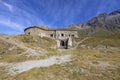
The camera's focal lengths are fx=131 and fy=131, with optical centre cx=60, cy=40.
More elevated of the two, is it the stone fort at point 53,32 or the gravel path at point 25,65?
the stone fort at point 53,32

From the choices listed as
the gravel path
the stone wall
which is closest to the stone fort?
the stone wall

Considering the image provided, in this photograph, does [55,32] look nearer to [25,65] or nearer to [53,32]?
[53,32]

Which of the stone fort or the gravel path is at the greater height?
the stone fort

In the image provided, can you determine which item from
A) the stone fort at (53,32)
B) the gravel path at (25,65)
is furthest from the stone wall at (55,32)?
the gravel path at (25,65)

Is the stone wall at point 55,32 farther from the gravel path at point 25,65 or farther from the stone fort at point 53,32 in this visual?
the gravel path at point 25,65

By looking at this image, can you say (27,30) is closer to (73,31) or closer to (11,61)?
(73,31)

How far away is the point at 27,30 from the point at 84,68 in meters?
61.4

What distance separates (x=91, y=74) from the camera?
59.0 ft

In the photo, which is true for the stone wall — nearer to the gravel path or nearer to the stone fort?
the stone fort

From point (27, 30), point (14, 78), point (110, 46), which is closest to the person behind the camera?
point (14, 78)

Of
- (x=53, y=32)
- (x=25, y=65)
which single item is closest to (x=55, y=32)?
(x=53, y=32)

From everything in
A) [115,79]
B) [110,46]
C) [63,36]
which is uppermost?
[63,36]

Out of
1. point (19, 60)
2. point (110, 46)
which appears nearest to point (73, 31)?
point (110, 46)

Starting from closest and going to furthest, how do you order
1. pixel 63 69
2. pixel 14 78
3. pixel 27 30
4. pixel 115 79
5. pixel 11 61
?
pixel 115 79, pixel 14 78, pixel 63 69, pixel 11 61, pixel 27 30
